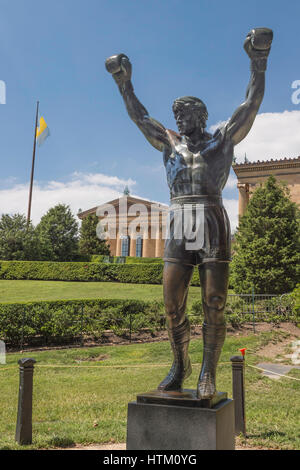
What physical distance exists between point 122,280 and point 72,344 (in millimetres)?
18963

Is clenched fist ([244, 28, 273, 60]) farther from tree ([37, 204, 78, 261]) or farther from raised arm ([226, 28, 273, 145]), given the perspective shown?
tree ([37, 204, 78, 261])


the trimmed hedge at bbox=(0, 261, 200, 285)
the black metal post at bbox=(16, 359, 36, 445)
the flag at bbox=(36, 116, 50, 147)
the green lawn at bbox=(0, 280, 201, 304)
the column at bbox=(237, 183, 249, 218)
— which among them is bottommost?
the black metal post at bbox=(16, 359, 36, 445)

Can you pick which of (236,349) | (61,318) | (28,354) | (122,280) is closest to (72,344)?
(61,318)

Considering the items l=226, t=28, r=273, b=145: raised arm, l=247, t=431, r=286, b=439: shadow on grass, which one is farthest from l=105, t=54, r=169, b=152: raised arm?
l=247, t=431, r=286, b=439: shadow on grass

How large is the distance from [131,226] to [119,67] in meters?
49.6

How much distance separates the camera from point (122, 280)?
3098cm

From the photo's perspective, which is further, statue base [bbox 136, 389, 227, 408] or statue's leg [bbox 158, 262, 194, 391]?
statue's leg [bbox 158, 262, 194, 391]

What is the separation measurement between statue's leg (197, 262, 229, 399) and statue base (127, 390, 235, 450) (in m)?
0.31

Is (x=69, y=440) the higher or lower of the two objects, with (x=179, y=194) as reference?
lower

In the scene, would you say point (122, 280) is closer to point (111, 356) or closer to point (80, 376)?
point (111, 356)

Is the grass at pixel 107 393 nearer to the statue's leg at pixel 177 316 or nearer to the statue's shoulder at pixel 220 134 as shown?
the statue's leg at pixel 177 316

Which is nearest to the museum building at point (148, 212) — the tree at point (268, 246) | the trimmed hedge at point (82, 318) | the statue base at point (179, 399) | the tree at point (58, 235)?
the tree at point (58, 235)

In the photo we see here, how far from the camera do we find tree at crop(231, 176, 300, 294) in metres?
19.8
